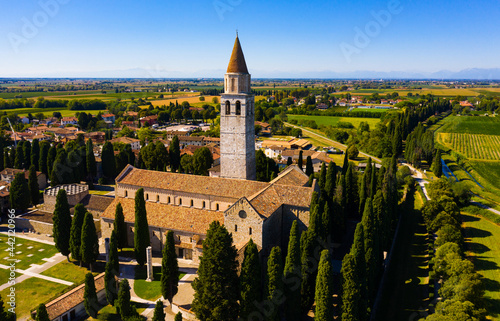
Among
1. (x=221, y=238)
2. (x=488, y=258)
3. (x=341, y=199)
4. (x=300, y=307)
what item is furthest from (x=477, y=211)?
(x=221, y=238)

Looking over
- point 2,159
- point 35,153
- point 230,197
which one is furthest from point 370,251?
point 2,159

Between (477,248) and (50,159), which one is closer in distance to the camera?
(477,248)

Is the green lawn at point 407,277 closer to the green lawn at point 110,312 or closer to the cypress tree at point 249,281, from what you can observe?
the cypress tree at point 249,281

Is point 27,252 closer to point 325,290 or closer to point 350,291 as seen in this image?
point 325,290

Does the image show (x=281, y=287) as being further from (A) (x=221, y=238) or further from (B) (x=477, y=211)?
(B) (x=477, y=211)

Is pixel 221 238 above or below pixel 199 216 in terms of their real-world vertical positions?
above

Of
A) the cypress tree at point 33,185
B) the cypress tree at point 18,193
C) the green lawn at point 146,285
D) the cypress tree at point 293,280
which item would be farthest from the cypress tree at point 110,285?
the cypress tree at point 33,185
